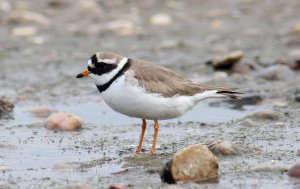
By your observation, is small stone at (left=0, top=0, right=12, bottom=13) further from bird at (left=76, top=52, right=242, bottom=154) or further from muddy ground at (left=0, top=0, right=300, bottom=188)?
bird at (left=76, top=52, right=242, bottom=154)

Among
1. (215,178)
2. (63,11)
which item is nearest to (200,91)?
(215,178)

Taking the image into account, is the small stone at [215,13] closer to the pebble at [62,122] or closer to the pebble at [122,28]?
the pebble at [122,28]

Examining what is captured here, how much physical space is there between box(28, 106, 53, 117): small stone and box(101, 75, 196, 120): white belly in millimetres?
2245

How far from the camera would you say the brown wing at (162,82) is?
7.02 meters

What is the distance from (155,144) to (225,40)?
6237mm

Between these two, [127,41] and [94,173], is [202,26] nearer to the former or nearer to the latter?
[127,41]

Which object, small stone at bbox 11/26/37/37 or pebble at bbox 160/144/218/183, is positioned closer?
pebble at bbox 160/144/218/183

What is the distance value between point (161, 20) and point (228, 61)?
3.82m

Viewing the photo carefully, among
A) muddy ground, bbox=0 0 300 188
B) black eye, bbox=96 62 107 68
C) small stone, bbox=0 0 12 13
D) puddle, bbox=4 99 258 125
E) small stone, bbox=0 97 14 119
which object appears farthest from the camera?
small stone, bbox=0 0 12 13

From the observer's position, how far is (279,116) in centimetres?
859

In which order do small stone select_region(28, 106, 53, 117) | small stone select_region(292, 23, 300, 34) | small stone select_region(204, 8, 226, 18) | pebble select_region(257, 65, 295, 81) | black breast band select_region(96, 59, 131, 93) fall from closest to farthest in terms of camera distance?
1. black breast band select_region(96, 59, 131, 93)
2. small stone select_region(28, 106, 53, 117)
3. pebble select_region(257, 65, 295, 81)
4. small stone select_region(292, 23, 300, 34)
5. small stone select_region(204, 8, 226, 18)

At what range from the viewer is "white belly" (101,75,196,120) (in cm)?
684

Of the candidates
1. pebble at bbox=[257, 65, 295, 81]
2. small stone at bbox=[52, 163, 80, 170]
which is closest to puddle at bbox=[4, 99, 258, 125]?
pebble at bbox=[257, 65, 295, 81]

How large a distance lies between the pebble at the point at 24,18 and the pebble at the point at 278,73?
5196 millimetres
